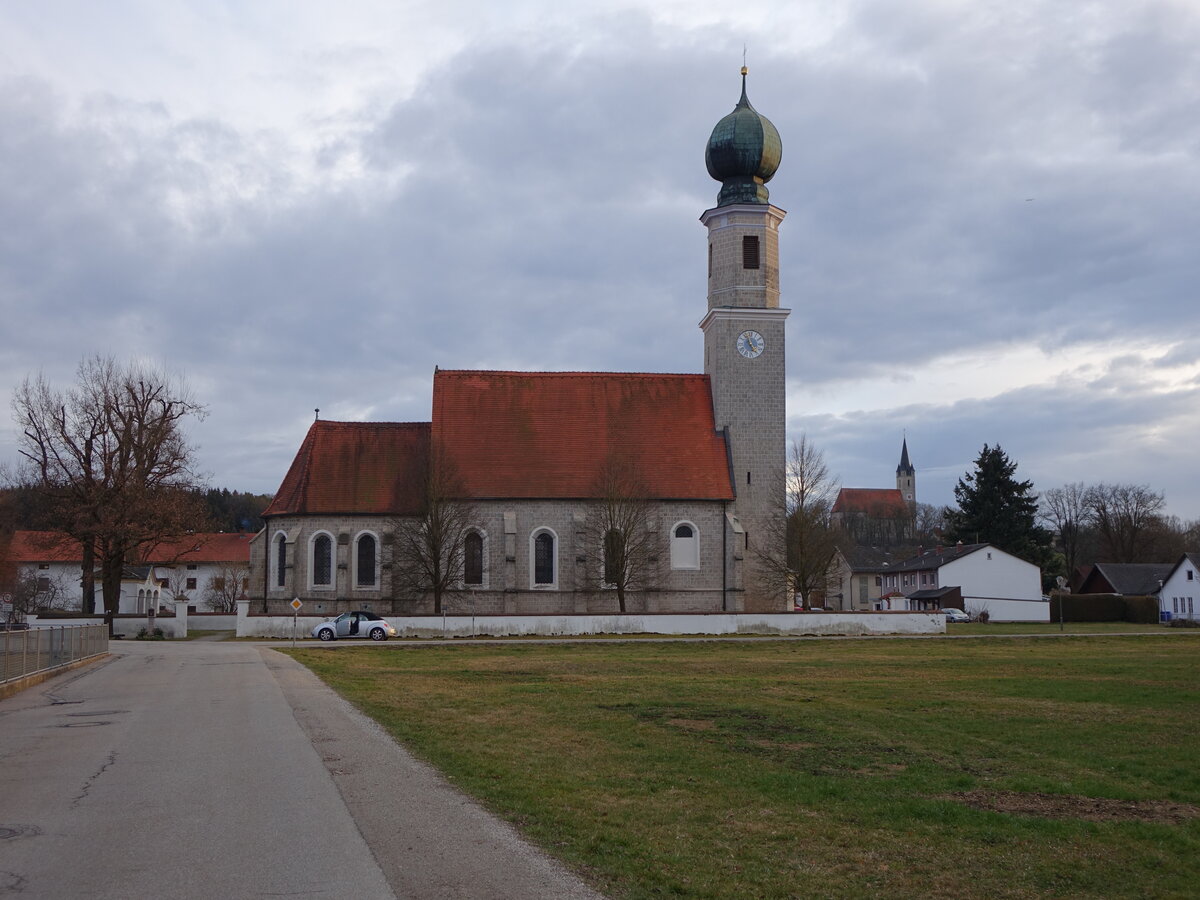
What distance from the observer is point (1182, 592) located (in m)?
65.2

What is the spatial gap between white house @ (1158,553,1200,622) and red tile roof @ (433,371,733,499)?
106 feet

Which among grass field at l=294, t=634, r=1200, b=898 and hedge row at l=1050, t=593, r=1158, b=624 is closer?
grass field at l=294, t=634, r=1200, b=898

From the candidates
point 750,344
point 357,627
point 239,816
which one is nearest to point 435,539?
point 357,627

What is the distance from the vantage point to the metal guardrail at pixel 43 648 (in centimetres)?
2206

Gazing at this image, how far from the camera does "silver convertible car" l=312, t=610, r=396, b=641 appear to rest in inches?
1672

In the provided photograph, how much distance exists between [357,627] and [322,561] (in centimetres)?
763

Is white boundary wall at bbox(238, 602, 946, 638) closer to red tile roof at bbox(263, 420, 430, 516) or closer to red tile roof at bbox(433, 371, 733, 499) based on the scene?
red tile roof at bbox(263, 420, 430, 516)

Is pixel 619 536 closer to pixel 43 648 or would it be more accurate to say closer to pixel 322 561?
pixel 322 561

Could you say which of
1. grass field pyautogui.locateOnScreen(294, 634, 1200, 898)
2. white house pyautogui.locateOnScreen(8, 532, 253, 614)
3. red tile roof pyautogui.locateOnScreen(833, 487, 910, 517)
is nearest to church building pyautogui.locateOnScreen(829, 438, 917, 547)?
red tile roof pyautogui.locateOnScreen(833, 487, 910, 517)

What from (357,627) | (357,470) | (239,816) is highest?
(357,470)

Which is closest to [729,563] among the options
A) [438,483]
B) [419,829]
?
[438,483]

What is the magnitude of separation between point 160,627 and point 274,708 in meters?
34.0

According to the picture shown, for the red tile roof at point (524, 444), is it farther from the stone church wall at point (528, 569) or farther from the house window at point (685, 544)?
the house window at point (685, 544)

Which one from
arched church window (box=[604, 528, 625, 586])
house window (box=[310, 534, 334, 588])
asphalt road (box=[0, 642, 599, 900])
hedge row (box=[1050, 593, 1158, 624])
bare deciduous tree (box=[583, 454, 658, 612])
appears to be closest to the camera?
asphalt road (box=[0, 642, 599, 900])
